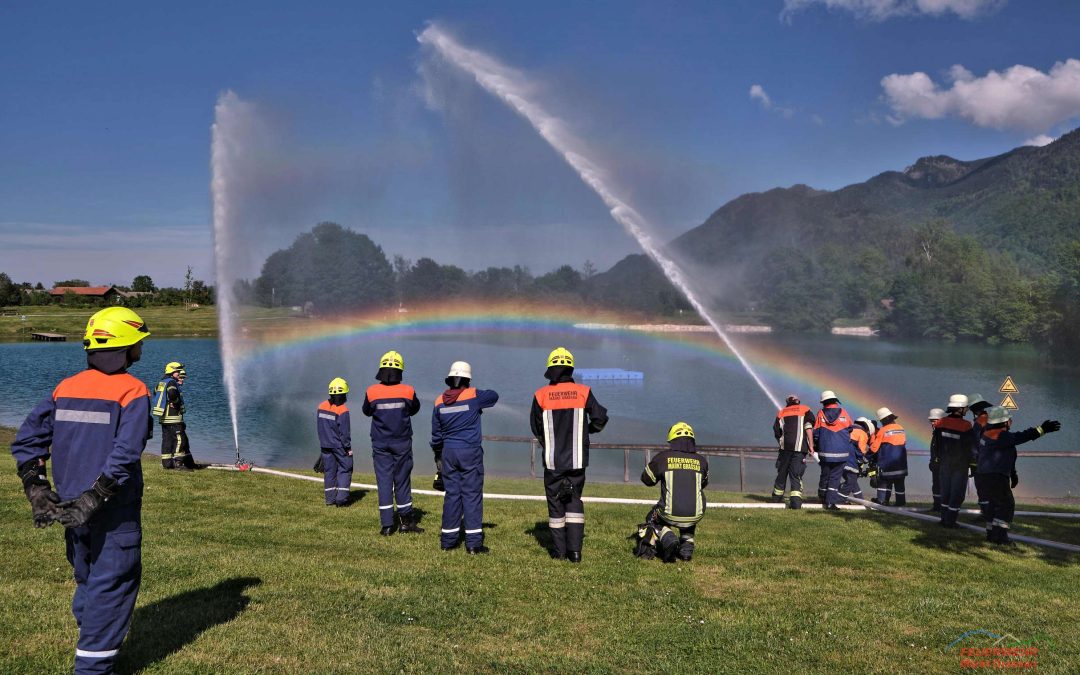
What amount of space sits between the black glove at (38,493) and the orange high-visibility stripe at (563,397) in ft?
18.0

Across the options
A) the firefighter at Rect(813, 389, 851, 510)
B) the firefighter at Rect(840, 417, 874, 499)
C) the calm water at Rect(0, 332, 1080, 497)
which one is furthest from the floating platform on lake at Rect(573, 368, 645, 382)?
the firefighter at Rect(813, 389, 851, 510)

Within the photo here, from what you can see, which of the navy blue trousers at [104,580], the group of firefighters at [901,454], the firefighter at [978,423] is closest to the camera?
the navy blue trousers at [104,580]

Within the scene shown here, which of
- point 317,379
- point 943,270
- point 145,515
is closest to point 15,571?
point 145,515

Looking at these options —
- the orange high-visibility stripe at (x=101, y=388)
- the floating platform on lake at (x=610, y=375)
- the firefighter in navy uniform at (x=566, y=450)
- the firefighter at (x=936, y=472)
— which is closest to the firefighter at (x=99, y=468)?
the orange high-visibility stripe at (x=101, y=388)

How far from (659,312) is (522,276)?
19.5 meters

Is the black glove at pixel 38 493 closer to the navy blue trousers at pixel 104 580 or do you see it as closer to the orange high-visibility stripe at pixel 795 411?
the navy blue trousers at pixel 104 580

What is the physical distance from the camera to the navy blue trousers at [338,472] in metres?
12.4

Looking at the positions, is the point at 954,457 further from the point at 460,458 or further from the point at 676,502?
the point at 460,458

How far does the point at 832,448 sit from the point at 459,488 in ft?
27.3

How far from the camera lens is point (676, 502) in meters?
8.92

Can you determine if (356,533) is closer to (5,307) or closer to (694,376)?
(694,376)

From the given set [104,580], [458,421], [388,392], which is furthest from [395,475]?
[104,580]

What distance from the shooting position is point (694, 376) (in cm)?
6119

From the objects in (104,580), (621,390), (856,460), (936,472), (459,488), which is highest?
(104,580)
